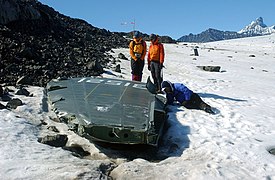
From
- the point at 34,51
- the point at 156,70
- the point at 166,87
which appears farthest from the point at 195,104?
the point at 34,51

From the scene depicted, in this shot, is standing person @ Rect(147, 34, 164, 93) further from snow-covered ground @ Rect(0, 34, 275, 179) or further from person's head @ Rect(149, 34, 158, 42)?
snow-covered ground @ Rect(0, 34, 275, 179)

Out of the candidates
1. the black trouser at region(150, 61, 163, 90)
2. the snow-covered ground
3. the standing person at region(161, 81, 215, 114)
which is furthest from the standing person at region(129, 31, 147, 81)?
the snow-covered ground

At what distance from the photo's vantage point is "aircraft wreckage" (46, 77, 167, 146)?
19.6ft

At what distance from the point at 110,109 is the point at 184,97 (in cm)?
304

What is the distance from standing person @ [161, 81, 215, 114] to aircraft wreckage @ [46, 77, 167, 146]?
60 centimetres

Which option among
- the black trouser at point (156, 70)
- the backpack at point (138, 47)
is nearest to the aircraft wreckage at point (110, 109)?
the black trouser at point (156, 70)

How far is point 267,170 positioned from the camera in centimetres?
566

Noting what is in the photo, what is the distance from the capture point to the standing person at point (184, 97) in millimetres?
9242

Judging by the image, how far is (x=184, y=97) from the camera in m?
9.37

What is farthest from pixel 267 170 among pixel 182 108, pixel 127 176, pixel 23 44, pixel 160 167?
pixel 23 44

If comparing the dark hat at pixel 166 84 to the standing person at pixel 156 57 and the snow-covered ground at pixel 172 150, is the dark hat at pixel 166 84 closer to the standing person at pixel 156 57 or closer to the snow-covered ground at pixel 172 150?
the snow-covered ground at pixel 172 150

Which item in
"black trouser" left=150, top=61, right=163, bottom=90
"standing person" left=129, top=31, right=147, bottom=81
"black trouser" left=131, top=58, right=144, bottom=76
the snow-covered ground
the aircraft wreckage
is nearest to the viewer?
the snow-covered ground

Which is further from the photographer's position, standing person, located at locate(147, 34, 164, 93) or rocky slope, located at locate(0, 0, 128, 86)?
rocky slope, located at locate(0, 0, 128, 86)

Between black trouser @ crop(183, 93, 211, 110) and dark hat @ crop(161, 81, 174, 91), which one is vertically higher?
dark hat @ crop(161, 81, 174, 91)
